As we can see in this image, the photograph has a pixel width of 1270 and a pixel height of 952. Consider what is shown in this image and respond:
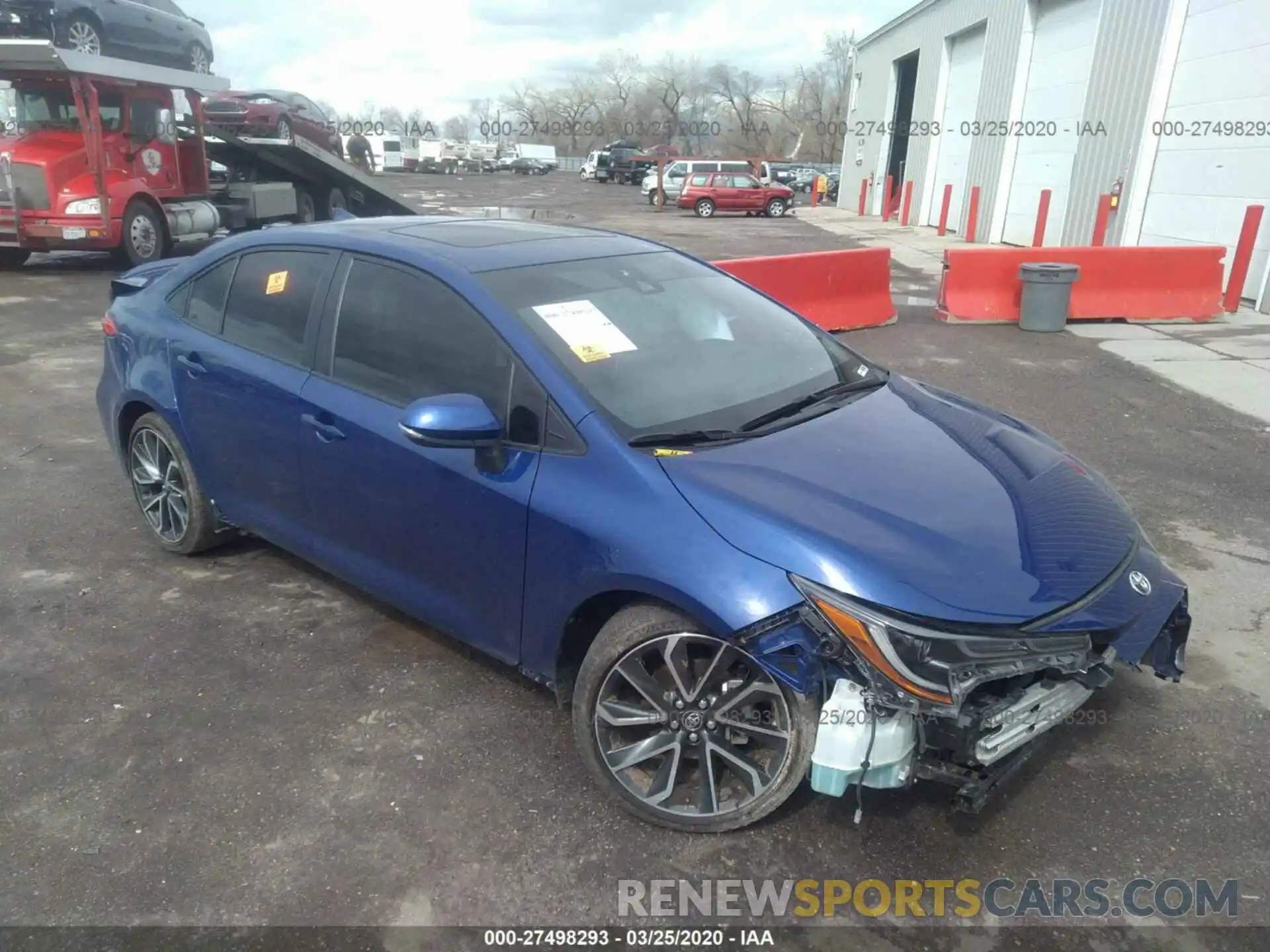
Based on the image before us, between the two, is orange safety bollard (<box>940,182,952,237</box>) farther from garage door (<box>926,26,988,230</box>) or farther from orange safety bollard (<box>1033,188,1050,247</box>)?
orange safety bollard (<box>1033,188,1050,247</box>)

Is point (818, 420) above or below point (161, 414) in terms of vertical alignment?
above

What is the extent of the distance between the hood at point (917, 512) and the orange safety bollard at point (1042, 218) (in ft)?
52.8

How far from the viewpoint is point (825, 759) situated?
2369mm

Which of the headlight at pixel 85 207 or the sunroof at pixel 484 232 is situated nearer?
the sunroof at pixel 484 232

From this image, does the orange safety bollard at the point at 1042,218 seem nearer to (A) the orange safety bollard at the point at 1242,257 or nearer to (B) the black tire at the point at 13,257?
(A) the orange safety bollard at the point at 1242,257

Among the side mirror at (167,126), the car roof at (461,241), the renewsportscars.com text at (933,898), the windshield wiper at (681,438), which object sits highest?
the side mirror at (167,126)

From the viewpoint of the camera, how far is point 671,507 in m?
2.54

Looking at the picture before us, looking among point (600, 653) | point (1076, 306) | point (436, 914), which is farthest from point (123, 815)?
point (1076, 306)

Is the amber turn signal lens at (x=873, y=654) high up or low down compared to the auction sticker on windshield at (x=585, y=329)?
down

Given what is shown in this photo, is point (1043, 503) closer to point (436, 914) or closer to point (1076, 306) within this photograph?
point (436, 914)

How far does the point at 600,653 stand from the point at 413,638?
131 centimetres

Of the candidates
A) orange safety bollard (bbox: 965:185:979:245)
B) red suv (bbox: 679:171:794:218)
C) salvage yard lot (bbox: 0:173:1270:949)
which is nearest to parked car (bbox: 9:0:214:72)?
salvage yard lot (bbox: 0:173:1270:949)

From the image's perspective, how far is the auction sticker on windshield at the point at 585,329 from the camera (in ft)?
9.86

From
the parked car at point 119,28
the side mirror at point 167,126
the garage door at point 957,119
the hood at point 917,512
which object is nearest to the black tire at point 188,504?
the hood at point 917,512
